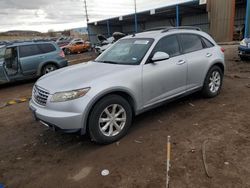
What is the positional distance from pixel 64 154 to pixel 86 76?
4.11ft

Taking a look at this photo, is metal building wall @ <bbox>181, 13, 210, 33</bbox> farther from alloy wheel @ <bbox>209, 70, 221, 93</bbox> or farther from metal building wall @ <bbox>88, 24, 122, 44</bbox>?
alloy wheel @ <bbox>209, 70, 221, 93</bbox>

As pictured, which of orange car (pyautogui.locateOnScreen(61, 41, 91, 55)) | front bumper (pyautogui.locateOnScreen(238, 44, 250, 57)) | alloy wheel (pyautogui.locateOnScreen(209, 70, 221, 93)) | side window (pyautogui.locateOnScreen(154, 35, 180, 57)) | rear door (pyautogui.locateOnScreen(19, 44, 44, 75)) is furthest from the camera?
orange car (pyautogui.locateOnScreen(61, 41, 91, 55))

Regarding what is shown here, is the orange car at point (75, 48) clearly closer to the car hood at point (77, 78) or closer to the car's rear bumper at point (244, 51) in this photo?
the car's rear bumper at point (244, 51)

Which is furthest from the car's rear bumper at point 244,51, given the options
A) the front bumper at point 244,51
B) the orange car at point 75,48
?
the orange car at point 75,48

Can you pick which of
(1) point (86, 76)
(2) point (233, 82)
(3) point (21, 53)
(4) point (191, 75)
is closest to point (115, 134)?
(1) point (86, 76)

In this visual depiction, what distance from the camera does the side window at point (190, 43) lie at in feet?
15.5

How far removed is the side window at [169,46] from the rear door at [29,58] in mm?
6503

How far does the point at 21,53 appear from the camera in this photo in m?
9.11

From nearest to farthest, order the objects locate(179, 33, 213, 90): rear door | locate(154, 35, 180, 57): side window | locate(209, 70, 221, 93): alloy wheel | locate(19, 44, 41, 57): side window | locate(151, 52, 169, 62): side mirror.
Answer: locate(151, 52, 169, 62): side mirror → locate(154, 35, 180, 57): side window → locate(179, 33, 213, 90): rear door → locate(209, 70, 221, 93): alloy wheel → locate(19, 44, 41, 57): side window

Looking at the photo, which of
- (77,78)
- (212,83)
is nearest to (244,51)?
(212,83)

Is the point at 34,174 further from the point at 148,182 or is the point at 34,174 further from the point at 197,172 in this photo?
the point at 197,172

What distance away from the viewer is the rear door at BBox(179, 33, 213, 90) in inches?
185

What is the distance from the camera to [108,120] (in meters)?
3.58

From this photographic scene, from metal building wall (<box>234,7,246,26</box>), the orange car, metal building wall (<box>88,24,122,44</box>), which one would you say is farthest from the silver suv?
metal building wall (<box>88,24,122,44</box>)
